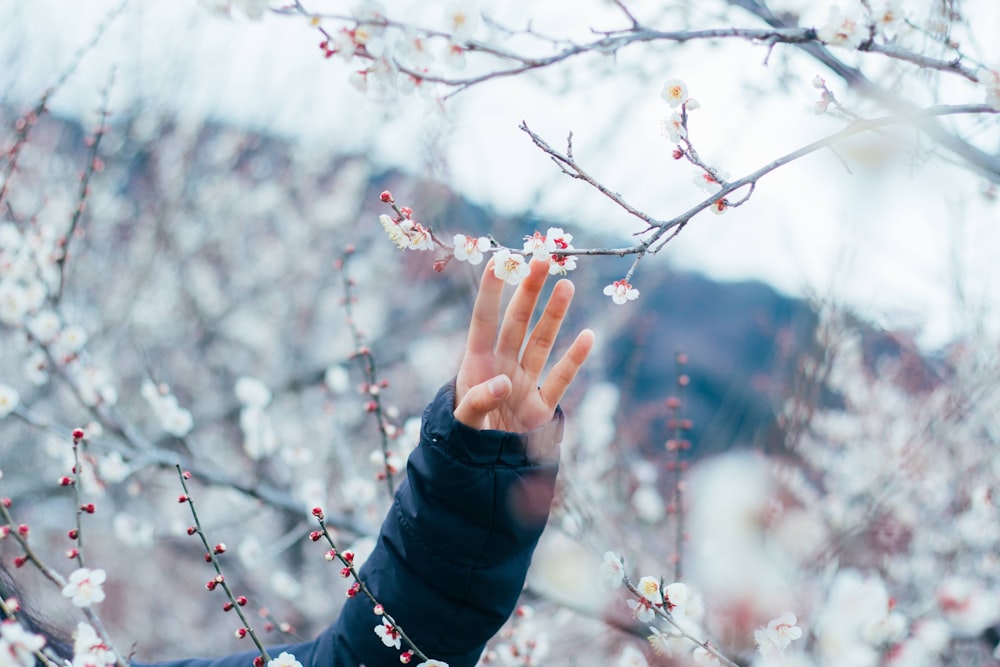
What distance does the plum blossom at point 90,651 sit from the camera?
1081 mm

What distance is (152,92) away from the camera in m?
5.09

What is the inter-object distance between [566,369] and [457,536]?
0.40m

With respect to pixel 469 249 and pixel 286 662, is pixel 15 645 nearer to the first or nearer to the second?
pixel 286 662

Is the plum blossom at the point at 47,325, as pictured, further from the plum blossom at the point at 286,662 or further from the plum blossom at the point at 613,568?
the plum blossom at the point at 613,568

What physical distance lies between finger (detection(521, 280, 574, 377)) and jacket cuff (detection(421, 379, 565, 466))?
0.44 ft

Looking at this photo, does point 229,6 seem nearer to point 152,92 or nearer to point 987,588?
point 987,588

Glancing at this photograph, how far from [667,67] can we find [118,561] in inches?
264

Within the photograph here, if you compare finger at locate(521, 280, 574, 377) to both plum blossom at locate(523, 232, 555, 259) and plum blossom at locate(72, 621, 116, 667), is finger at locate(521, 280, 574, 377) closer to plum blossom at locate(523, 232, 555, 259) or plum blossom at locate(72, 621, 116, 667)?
plum blossom at locate(523, 232, 555, 259)

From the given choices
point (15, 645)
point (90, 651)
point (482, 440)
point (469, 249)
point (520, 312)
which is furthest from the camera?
point (520, 312)

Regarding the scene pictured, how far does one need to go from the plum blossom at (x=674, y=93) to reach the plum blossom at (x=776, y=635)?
3.24 ft

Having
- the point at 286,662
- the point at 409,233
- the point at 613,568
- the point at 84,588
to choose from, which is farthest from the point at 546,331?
the point at 84,588

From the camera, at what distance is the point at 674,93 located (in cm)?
121

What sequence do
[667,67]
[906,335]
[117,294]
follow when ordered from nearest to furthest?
[667,67]
[906,335]
[117,294]

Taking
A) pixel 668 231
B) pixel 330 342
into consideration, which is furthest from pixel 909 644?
pixel 330 342
